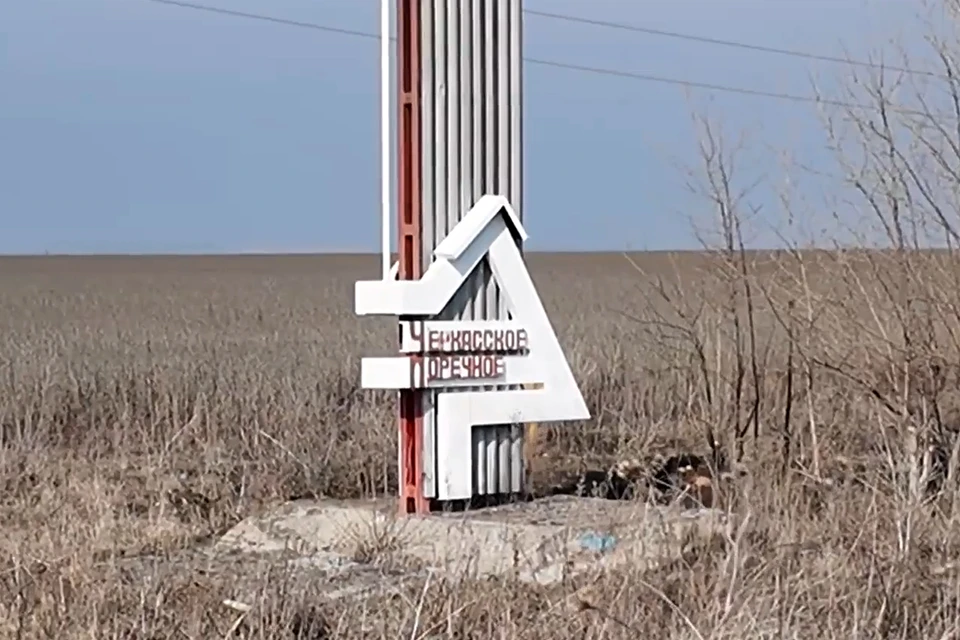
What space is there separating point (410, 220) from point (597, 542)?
2.79m

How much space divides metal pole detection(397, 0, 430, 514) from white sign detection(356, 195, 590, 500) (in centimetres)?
13

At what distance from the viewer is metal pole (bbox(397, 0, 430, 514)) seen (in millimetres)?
11000

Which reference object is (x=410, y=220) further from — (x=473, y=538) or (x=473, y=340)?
(x=473, y=538)

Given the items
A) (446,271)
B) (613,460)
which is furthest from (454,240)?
(613,460)

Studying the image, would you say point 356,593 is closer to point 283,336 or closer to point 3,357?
point 3,357

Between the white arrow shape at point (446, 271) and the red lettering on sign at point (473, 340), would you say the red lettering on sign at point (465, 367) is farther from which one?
the white arrow shape at point (446, 271)

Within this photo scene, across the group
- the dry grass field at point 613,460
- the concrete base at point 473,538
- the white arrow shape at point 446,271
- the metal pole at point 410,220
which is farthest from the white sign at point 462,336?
the dry grass field at point 613,460

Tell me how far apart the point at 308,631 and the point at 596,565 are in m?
1.68

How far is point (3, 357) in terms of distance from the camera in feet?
64.2

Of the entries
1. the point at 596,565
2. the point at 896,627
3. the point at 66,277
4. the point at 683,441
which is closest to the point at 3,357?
the point at 683,441

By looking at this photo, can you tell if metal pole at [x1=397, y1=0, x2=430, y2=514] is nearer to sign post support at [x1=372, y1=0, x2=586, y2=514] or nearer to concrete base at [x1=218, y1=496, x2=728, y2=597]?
sign post support at [x1=372, y1=0, x2=586, y2=514]

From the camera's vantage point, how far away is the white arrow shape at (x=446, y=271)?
35.2ft

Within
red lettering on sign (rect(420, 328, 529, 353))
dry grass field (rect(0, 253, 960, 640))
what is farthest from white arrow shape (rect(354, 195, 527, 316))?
dry grass field (rect(0, 253, 960, 640))

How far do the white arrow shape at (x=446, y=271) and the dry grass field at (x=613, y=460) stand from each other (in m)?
1.85
